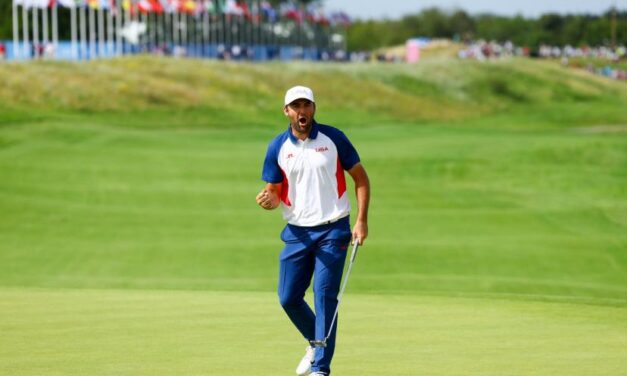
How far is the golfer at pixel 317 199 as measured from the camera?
8.69 meters

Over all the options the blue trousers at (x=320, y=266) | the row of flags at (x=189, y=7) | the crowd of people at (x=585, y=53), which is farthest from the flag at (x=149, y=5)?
the blue trousers at (x=320, y=266)

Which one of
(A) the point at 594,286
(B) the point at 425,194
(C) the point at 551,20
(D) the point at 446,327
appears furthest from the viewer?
(C) the point at 551,20

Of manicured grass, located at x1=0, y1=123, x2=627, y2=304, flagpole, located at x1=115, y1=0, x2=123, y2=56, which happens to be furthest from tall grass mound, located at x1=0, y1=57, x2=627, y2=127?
manicured grass, located at x1=0, y1=123, x2=627, y2=304

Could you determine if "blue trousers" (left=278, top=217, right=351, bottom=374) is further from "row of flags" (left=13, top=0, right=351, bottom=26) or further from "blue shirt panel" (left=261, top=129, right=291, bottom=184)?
"row of flags" (left=13, top=0, right=351, bottom=26)

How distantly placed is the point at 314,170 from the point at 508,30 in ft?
503

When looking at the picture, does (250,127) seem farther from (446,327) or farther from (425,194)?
(446,327)

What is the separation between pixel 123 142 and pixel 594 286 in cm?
1734

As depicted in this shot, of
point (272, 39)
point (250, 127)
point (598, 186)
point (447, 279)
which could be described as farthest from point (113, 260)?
point (272, 39)

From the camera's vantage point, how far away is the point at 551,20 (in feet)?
520

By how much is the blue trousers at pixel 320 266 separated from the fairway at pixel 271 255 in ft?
1.18

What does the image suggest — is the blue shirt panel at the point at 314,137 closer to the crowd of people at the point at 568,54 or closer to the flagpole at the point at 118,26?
the flagpole at the point at 118,26

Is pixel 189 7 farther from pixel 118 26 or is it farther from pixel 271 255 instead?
pixel 271 255

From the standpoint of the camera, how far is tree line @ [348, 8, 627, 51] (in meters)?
155

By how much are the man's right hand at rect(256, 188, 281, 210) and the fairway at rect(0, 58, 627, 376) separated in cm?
107
